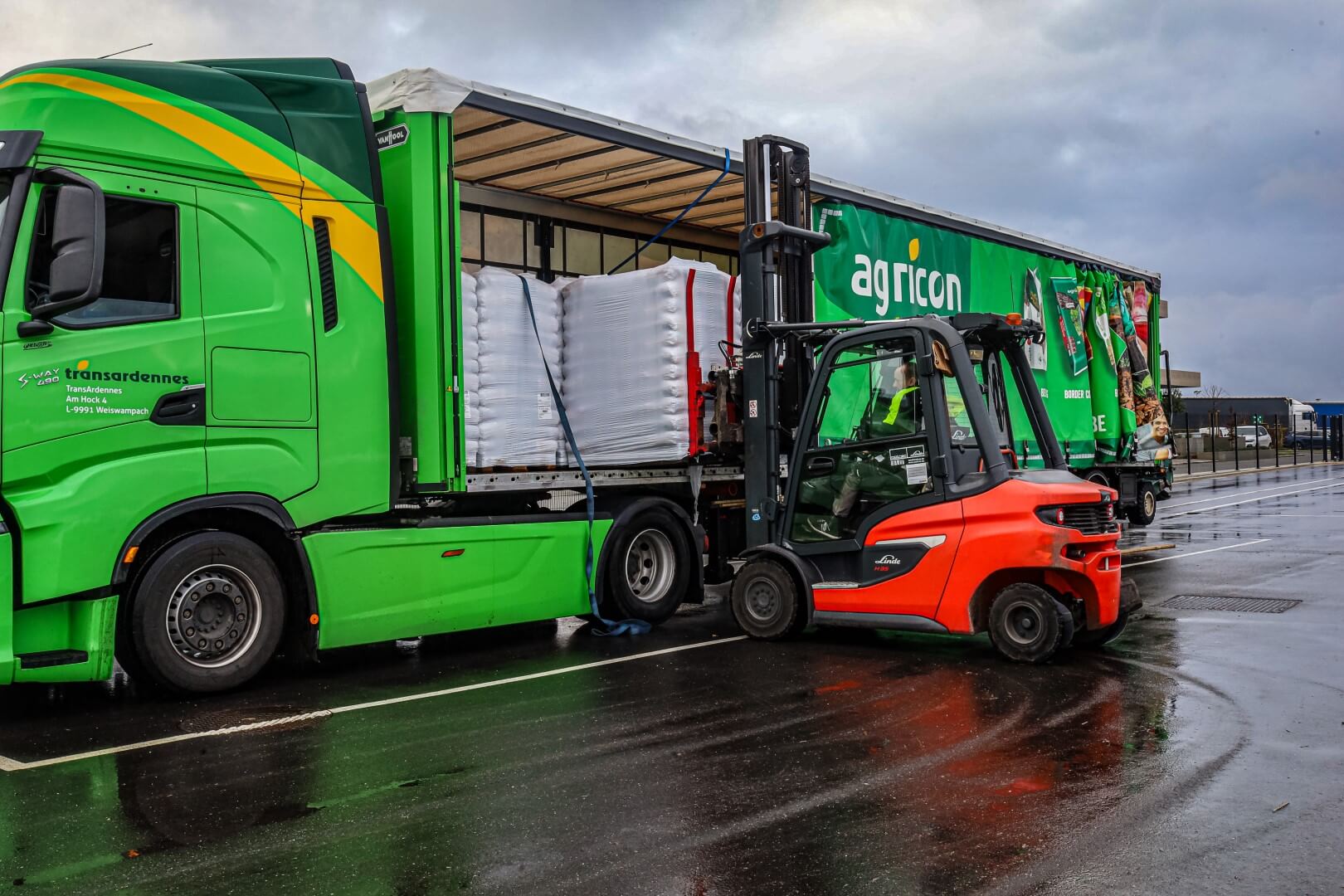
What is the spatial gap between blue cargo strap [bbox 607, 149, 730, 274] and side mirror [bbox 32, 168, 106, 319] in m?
5.11

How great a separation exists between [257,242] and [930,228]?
7.22 m

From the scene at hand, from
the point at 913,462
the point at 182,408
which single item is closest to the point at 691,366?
the point at 913,462

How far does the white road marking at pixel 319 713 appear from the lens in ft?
18.3

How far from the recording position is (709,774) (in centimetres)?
519

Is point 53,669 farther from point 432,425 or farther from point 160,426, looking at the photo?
point 432,425

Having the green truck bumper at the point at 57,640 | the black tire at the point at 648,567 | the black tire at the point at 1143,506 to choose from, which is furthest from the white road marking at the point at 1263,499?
the green truck bumper at the point at 57,640

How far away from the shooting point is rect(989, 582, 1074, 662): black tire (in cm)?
745

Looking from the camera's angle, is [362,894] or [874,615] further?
[874,615]

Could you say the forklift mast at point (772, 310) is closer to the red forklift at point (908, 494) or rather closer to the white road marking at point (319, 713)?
the red forklift at point (908, 494)

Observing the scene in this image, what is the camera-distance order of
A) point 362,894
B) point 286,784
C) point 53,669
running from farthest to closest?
point 53,669 → point 286,784 → point 362,894

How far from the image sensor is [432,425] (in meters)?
7.88

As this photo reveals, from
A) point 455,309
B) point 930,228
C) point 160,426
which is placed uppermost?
point 930,228

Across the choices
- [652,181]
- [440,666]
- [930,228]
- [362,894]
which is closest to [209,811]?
[362,894]

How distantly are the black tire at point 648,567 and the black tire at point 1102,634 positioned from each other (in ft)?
10.3
